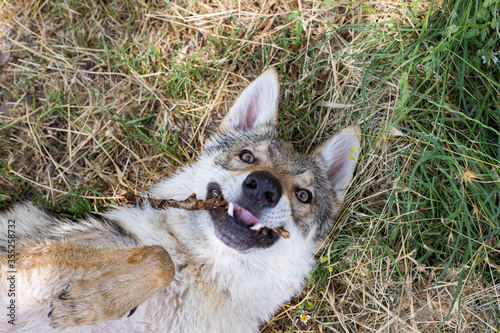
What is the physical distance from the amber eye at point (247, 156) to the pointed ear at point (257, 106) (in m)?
0.49

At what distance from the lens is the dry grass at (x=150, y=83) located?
3.99 metres

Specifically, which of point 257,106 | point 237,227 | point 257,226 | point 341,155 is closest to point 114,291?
point 237,227

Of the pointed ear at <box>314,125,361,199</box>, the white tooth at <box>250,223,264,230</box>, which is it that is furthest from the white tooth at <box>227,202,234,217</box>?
the pointed ear at <box>314,125,361,199</box>

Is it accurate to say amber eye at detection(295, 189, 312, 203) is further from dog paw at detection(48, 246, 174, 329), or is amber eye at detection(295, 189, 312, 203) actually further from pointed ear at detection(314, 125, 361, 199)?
dog paw at detection(48, 246, 174, 329)

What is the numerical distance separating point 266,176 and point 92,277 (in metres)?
1.41

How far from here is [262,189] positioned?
8.46 ft

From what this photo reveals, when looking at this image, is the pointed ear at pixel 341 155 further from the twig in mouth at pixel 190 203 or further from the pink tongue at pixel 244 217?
the twig in mouth at pixel 190 203

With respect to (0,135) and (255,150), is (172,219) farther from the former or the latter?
(0,135)

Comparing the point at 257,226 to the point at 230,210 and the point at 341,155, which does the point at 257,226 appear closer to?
the point at 230,210

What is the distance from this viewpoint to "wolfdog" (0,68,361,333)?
2576 mm

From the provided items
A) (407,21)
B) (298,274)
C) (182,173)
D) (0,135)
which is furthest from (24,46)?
(407,21)

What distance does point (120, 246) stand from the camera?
300 cm

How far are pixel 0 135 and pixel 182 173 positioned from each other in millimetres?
2288

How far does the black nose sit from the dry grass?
1.49m
